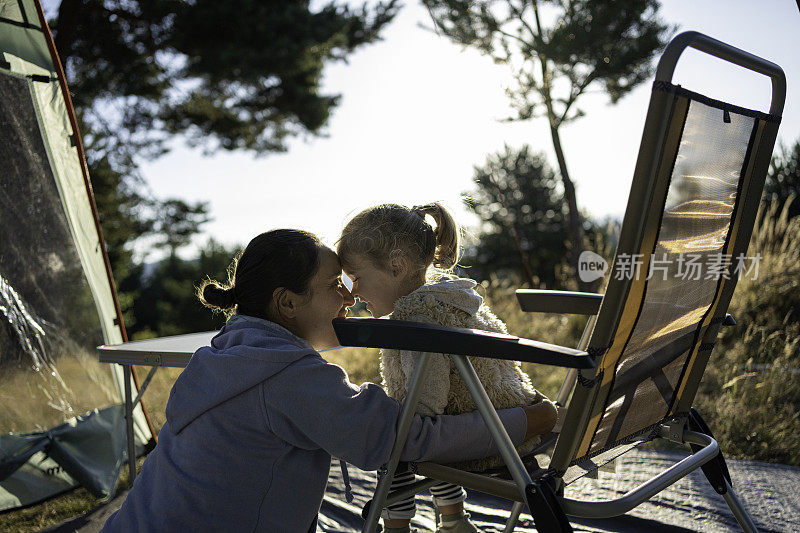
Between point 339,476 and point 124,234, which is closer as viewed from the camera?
point 339,476

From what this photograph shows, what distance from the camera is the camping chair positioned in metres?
1.20

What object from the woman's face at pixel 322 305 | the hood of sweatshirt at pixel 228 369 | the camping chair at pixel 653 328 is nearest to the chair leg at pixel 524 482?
the camping chair at pixel 653 328

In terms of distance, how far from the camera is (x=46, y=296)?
2.92 m

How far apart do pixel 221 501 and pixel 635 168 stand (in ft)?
3.37

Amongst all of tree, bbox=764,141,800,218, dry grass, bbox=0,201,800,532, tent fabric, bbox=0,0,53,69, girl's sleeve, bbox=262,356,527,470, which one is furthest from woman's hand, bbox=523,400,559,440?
tree, bbox=764,141,800,218

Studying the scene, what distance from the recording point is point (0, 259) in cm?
266

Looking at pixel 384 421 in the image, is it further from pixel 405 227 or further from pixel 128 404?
pixel 128 404

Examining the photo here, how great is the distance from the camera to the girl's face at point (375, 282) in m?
1.80

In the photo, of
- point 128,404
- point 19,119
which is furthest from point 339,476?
point 19,119

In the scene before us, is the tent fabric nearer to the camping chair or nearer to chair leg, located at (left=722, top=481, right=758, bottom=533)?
the camping chair

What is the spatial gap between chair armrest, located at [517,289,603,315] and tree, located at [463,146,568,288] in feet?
55.9

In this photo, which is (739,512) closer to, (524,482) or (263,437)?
(524,482)

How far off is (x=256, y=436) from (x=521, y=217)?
62.1 ft

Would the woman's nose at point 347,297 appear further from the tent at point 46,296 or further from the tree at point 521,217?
the tree at point 521,217
